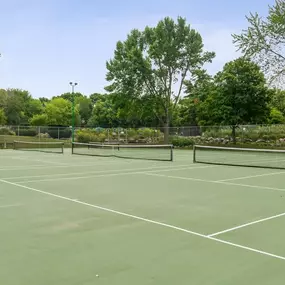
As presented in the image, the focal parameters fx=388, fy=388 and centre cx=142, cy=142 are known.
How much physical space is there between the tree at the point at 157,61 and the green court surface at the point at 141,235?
30.4 m

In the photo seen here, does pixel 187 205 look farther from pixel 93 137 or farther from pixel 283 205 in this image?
pixel 93 137

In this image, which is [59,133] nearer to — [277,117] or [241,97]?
[241,97]

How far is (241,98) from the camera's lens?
Answer: 109 feet

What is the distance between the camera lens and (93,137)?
4028 cm

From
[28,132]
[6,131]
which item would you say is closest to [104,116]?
[28,132]

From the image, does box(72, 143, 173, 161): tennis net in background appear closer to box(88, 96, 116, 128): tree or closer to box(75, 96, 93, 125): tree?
box(88, 96, 116, 128): tree

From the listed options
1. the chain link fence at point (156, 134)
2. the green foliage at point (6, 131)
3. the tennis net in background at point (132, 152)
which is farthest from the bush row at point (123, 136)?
the tennis net in background at point (132, 152)

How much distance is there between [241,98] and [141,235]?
29965 millimetres

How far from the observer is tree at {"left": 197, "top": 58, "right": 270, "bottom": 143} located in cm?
3322

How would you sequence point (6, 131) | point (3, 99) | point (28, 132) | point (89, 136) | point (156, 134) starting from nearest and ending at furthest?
point (89, 136) → point (156, 134) → point (6, 131) → point (28, 132) → point (3, 99)

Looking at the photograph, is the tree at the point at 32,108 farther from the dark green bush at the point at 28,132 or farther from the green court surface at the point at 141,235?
the green court surface at the point at 141,235

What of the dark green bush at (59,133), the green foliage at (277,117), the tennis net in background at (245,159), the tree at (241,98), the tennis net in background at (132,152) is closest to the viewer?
the tennis net in background at (245,159)

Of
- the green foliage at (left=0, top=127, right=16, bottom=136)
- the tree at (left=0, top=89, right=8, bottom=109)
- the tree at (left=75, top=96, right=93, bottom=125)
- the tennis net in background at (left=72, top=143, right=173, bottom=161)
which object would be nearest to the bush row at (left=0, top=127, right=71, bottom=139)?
the green foliage at (left=0, top=127, right=16, bottom=136)

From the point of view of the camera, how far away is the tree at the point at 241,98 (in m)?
33.2
